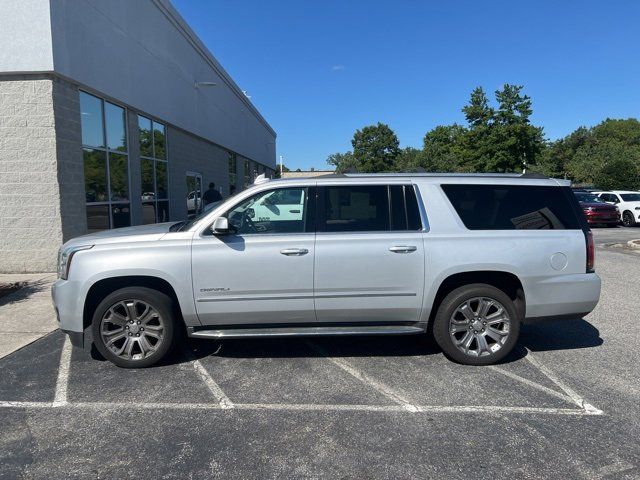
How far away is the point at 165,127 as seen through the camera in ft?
49.2

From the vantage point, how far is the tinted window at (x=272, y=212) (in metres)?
4.59

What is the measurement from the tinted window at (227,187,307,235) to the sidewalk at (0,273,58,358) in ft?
9.59

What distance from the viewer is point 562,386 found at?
417cm

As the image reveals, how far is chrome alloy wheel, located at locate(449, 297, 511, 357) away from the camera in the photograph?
15.0 ft

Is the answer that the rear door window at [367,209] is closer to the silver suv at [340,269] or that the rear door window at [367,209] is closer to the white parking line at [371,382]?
the silver suv at [340,269]

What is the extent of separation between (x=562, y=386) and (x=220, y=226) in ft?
10.9

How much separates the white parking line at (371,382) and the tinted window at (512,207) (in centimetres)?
172

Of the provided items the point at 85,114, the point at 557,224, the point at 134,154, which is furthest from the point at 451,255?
the point at 134,154

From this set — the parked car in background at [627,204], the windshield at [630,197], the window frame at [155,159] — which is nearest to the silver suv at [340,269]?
the window frame at [155,159]

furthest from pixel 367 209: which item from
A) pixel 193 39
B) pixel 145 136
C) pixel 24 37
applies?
pixel 193 39

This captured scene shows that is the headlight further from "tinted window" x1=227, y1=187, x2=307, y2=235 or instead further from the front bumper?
"tinted window" x1=227, y1=187, x2=307, y2=235

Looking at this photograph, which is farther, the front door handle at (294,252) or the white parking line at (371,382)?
the front door handle at (294,252)

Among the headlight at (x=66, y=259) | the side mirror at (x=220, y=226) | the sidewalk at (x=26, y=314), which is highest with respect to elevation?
the side mirror at (x=220, y=226)

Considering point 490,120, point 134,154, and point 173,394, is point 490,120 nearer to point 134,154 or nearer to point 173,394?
point 134,154
